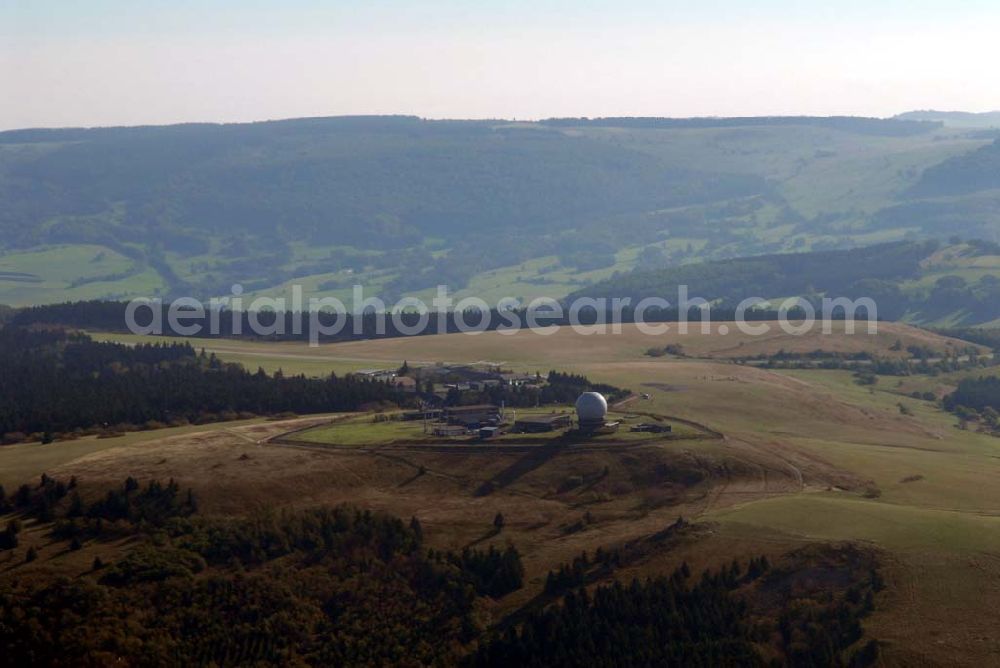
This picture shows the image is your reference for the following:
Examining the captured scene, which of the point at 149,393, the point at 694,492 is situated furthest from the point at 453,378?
the point at 694,492

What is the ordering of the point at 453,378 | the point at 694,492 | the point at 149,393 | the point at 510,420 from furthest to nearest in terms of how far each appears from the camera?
the point at 453,378, the point at 149,393, the point at 510,420, the point at 694,492

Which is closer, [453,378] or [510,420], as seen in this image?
[510,420]

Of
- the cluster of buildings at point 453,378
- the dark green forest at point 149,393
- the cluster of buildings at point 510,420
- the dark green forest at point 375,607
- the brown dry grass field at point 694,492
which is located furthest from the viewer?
the cluster of buildings at point 453,378

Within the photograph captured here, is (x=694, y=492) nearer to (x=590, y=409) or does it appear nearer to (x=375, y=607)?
(x=590, y=409)

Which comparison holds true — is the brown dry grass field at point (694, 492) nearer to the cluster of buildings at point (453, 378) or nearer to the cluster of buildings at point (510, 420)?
the cluster of buildings at point (510, 420)

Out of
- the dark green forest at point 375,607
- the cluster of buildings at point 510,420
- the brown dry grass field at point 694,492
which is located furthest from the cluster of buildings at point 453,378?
the dark green forest at point 375,607

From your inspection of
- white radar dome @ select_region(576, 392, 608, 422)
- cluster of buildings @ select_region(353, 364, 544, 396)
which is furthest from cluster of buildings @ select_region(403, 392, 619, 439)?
cluster of buildings @ select_region(353, 364, 544, 396)
